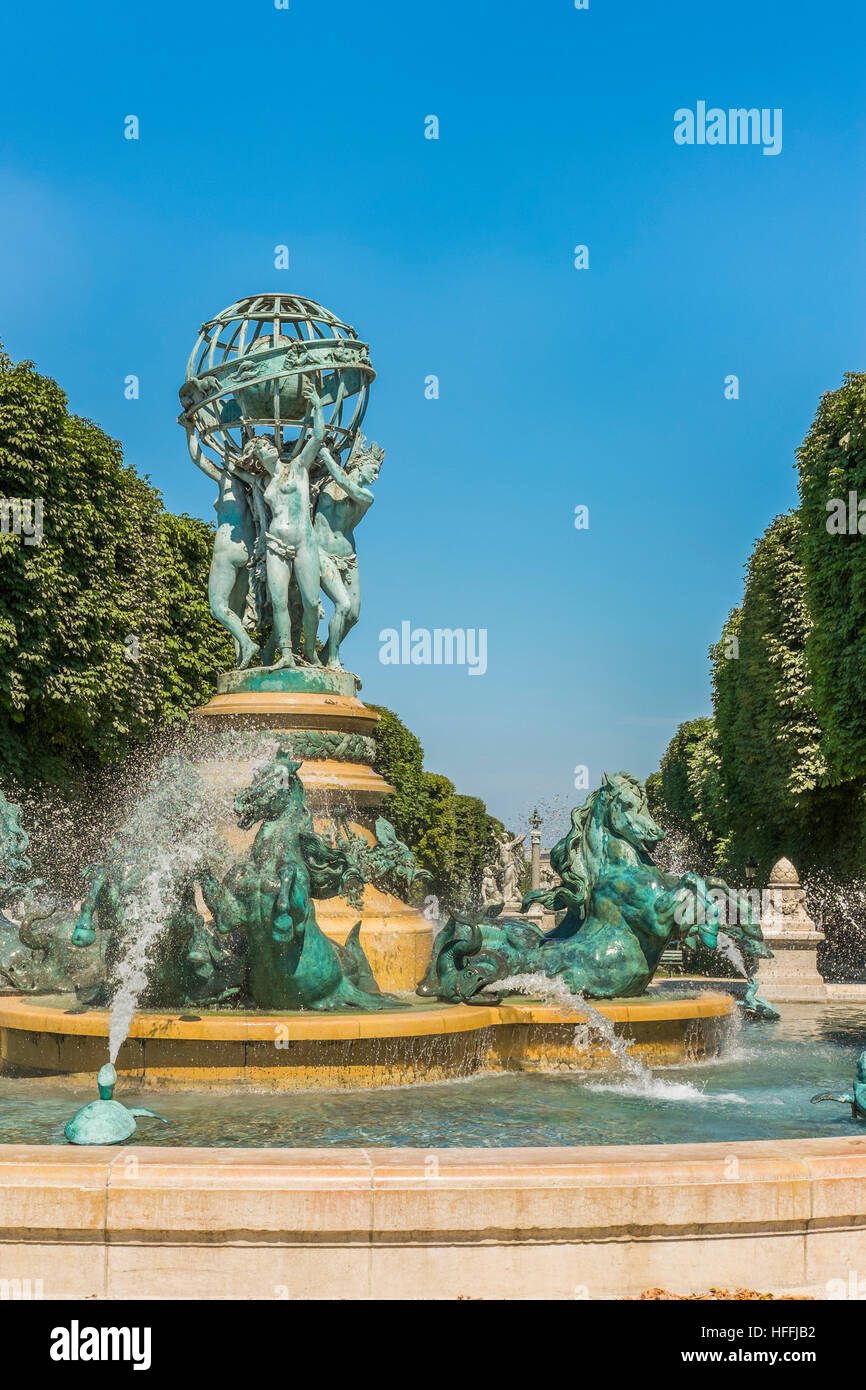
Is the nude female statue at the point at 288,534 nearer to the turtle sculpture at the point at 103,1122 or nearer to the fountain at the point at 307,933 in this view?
the fountain at the point at 307,933

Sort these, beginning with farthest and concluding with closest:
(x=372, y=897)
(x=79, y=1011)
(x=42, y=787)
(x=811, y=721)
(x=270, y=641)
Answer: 1. (x=811, y=721)
2. (x=42, y=787)
3. (x=270, y=641)
4. (x=372, y=897)
5. (x=79, y=1011)

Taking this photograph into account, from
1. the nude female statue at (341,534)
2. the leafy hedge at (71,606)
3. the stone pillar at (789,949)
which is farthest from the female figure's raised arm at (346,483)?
the leafy hedge at (71,606)

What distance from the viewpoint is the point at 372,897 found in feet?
48.6

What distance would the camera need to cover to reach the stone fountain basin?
1027cm

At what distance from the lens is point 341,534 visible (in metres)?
17.8

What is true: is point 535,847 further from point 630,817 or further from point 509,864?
point 630,817

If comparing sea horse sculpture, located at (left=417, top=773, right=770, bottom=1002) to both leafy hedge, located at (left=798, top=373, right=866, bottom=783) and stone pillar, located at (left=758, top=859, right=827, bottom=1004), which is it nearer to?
stone pillar, located at (left=758, top=859, right=827, bottom=1004)

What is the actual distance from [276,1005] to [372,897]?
371 centimetres

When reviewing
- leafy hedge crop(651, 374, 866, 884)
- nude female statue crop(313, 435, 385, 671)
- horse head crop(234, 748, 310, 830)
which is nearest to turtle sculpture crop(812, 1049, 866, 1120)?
horse head crop(234, 748, 310, 830)

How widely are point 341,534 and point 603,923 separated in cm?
726

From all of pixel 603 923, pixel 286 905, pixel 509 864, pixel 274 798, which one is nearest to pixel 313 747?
pixel 274 798

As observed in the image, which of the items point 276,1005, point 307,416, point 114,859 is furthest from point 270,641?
point 276,1005

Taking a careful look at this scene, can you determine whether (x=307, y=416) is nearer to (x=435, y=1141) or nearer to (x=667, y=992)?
(x=667, y=992)

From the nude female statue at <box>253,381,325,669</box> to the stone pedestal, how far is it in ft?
2.13
